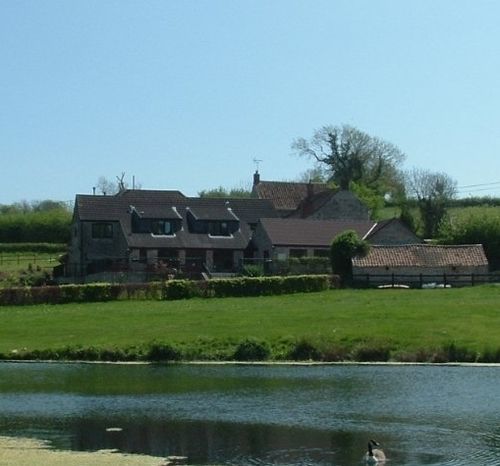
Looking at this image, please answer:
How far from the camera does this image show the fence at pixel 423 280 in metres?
87.4

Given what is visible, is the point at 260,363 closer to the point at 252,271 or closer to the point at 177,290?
the point at 177,290

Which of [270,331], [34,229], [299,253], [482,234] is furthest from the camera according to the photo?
[34,229]

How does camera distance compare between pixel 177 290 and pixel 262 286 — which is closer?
pixel 177 290

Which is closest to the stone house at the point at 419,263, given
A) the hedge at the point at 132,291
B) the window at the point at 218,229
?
the hedge at the point at 132,291

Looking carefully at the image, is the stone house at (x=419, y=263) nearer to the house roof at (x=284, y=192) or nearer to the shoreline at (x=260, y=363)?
the shoreline at (x=260, y=363)

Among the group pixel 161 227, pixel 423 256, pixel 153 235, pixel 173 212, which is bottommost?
pixel 423 256

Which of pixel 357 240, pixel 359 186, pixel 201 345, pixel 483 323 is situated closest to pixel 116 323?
pixel 201 345

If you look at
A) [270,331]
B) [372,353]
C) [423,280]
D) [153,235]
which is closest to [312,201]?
[153,235]

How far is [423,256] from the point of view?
95.2 metres

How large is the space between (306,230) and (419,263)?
55.6 ft

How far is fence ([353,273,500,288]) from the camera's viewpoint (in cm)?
8738

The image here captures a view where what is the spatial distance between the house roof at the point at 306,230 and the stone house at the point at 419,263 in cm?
1194

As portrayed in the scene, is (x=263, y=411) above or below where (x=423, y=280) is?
below

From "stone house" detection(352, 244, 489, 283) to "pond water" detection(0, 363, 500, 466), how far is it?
1453 inches
